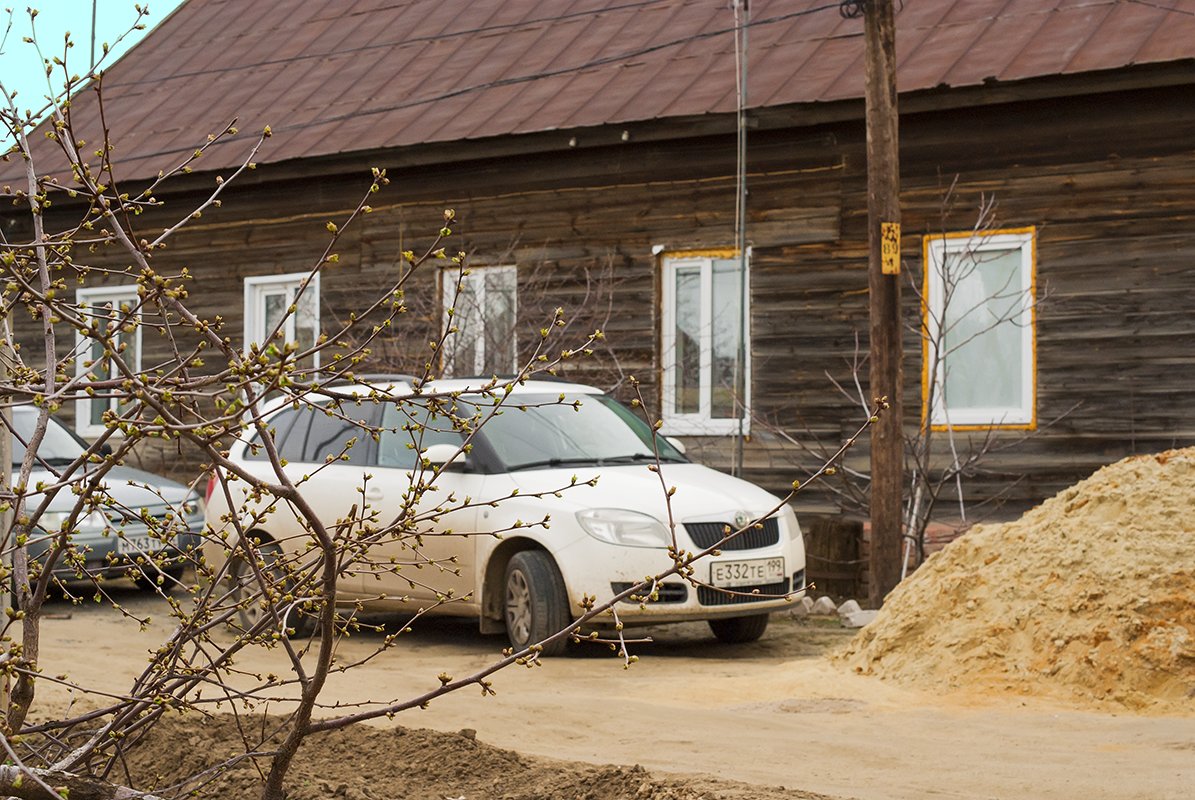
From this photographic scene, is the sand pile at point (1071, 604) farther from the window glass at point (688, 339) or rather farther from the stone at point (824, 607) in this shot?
the window glass at point (688, 339)

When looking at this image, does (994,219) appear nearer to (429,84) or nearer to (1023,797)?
(429,84)

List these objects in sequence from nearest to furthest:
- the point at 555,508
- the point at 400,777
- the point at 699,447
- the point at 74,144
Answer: the point at 74,144 < the point at 400,777 < the point at 555,508 < the point at 699,447

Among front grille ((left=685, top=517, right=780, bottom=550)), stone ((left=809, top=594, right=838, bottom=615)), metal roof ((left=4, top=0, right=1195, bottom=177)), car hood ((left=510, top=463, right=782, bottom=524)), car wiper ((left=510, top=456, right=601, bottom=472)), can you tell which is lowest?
stone ((left=809, top=594, right=838, bottom=615))

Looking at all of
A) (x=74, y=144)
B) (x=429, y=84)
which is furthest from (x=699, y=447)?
(x=74, y=144)

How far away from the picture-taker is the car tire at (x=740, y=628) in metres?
11.0

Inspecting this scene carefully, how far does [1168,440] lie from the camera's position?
44.4ft

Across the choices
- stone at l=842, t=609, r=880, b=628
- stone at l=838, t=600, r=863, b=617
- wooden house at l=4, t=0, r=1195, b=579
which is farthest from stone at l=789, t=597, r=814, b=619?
wooden house at l=4, t=0, r=1195, b=579

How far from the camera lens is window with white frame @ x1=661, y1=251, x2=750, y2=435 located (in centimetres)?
1591

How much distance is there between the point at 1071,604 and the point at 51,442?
31.3 ft

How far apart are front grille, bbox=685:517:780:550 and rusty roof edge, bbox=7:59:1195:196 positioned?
5191 mm

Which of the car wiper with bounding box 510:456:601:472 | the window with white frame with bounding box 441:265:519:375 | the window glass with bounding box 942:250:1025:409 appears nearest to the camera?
the car wiper with bounding box 510:456:601:472

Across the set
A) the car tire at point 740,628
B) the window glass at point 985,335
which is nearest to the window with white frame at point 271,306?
the window glass at point 985,335

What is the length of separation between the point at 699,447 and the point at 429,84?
5.67 meters

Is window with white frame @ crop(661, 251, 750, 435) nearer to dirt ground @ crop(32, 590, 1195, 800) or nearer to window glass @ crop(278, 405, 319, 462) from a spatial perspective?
window glass @ crop(278, 405, 319, 462)
